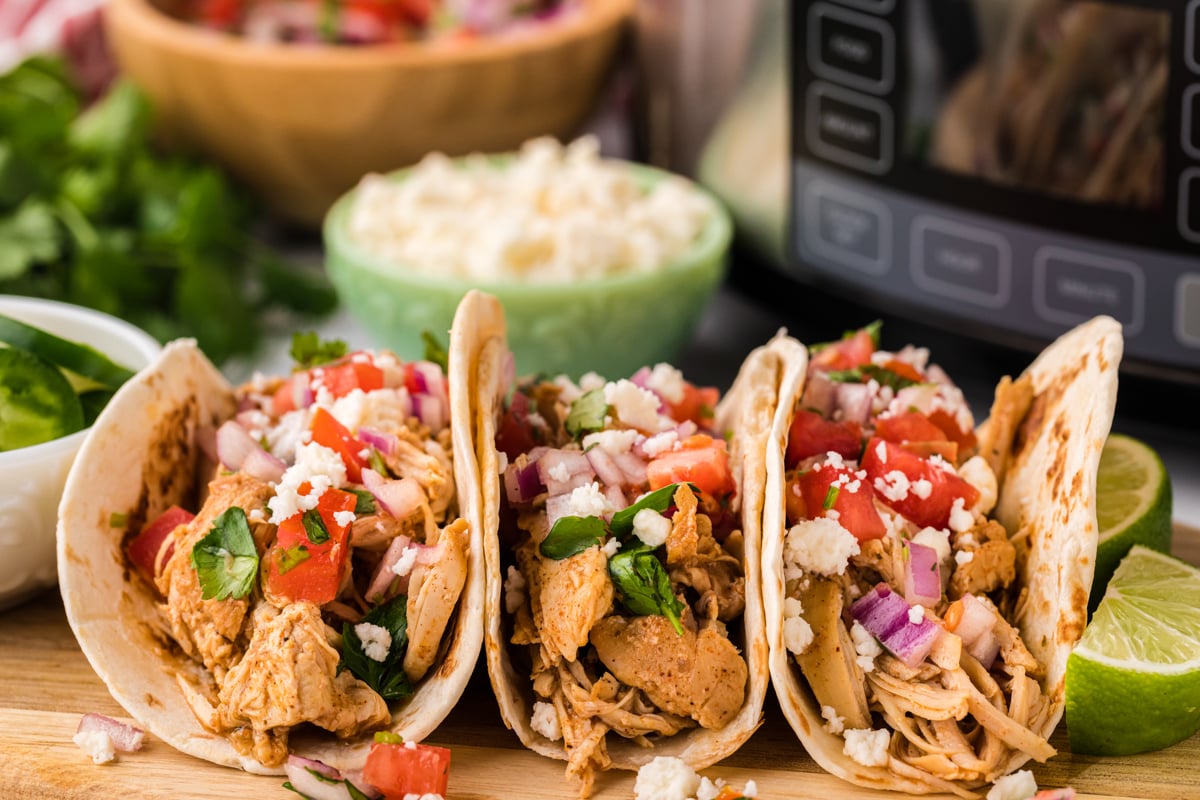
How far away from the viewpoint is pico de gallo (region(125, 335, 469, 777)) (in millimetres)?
2070

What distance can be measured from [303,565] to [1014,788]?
3.60ft

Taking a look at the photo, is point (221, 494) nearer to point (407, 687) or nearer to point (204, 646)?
point (204, 646)

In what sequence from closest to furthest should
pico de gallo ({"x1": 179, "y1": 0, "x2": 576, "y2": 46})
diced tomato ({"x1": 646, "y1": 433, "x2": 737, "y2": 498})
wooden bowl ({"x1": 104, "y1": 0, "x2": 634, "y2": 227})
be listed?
diced tomato ({"x1": 646, "y1": 433, "x2": 737, "y2": 498}), wooden bowl ({"x1": 104, "y1": 0, "x2": 634, "y2": 227}), pico de gallo ({"x1": 179, "y1": 0, "x2": 576, "y2": 46})

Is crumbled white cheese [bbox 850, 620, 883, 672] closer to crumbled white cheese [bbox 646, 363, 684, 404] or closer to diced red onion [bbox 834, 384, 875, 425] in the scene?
diced red onion [bbox 834, 384, 875, 425]

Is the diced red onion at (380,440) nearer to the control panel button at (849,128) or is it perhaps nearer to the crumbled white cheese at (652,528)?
the crumbled white cheese at (652,528)

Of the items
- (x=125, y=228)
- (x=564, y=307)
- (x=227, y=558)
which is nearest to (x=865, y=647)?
(x=227, y=558)

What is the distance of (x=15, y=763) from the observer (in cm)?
212

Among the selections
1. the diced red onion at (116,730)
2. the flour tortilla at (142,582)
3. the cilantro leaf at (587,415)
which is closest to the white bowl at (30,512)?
the flour tortilla at (142,582)

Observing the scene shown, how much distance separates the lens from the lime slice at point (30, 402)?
2451mm

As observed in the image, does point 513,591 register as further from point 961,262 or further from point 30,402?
point 961,262

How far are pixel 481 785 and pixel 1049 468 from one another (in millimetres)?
1055

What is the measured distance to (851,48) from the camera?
10.4ft

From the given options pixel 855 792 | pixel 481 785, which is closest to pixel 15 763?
pixel 481 785

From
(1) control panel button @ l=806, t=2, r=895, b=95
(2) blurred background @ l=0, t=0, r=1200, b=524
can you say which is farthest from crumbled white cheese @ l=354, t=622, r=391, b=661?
(1) control panel button @ l=806, t=2, r=895, b=95
